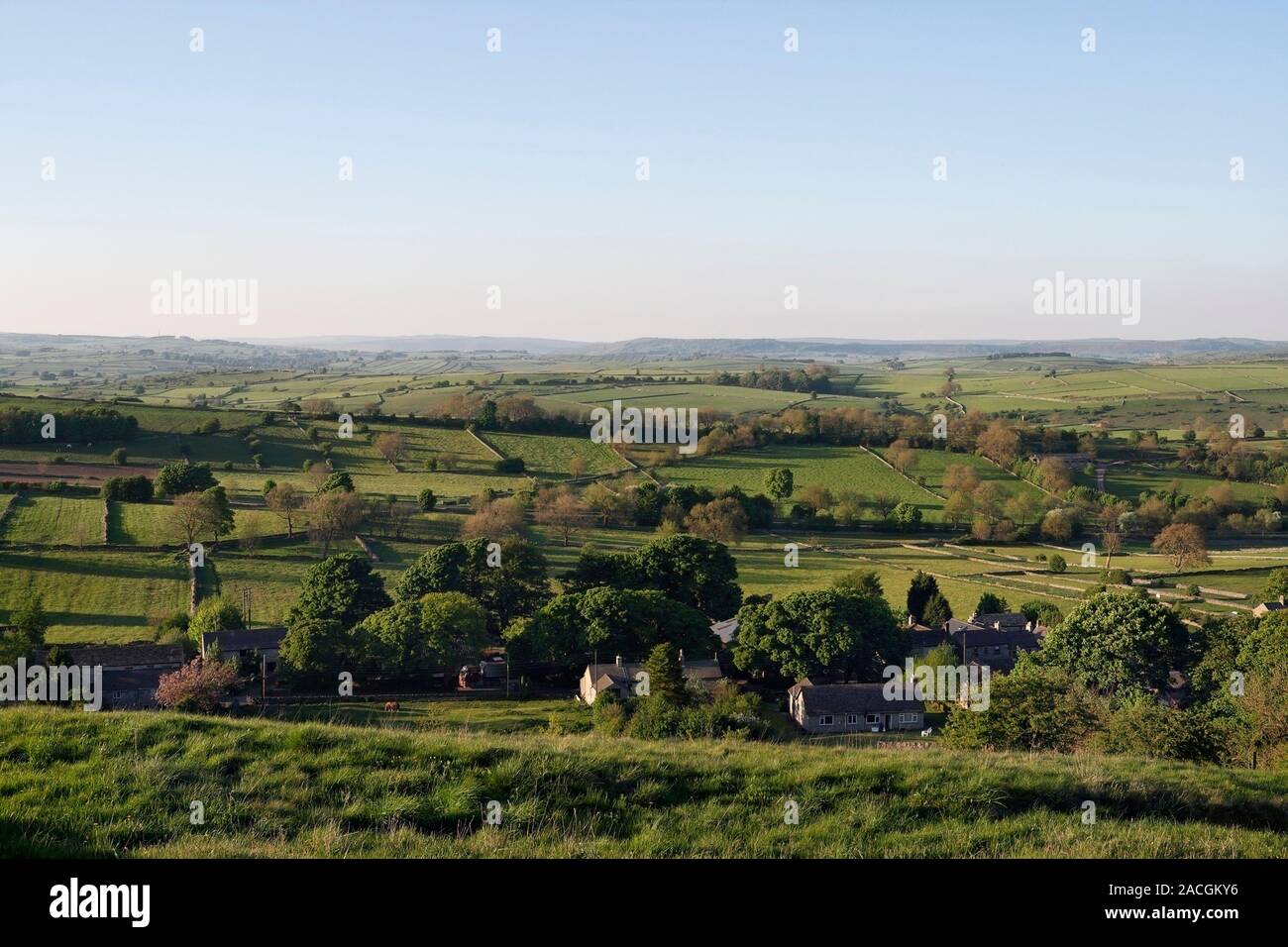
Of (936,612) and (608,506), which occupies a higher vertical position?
(608,506)

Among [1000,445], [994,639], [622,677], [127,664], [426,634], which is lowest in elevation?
[994,639]

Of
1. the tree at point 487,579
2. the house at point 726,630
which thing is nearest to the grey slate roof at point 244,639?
the tree at point 487,579

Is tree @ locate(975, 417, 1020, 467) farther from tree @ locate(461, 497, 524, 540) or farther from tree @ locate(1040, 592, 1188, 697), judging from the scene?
tree @ locate(1040, 592, 1188, 697)

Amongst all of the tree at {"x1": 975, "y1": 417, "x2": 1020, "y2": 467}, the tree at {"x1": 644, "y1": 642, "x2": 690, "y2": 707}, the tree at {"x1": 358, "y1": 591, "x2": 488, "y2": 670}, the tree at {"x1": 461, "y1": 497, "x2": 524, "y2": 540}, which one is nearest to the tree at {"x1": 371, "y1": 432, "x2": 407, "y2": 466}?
the tree at {"x1": 461, "y1": 497, "x2": 524, "y2": 540}

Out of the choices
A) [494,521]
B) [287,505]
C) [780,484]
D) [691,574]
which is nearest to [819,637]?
[691,574]

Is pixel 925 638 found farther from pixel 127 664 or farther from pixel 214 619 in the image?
pixel 127 664

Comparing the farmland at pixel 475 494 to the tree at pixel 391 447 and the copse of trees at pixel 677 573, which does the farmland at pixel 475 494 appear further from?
the copse of trees at pixel 677 573
